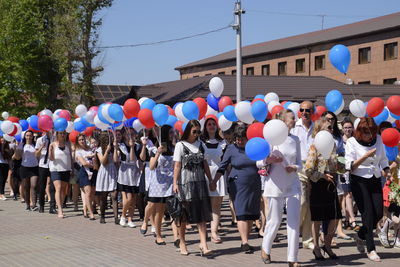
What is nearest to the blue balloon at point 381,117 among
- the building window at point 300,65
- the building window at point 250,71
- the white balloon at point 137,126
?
the white balloon at point 137,126

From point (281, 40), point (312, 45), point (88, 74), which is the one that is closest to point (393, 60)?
point (312, 45)

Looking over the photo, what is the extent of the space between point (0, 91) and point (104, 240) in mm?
24821

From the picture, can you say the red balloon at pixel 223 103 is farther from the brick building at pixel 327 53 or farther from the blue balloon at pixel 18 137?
the brick building at pixel 327 53

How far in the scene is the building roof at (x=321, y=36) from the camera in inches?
2028

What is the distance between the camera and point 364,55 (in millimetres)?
52281

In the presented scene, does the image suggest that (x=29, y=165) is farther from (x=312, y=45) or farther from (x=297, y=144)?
(x=312, y=45)

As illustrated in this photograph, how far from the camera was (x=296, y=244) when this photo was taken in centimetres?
775

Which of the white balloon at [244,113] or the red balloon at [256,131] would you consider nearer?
the red balloon at [256,131]

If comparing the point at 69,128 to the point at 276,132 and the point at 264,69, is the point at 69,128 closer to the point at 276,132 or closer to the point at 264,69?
the point at 276,132

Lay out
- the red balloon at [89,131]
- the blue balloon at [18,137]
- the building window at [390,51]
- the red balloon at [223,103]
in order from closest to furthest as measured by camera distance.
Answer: the red balloon at [223,103], the red balloon at [89,131], the blue balloon at [18,137], the building window at [390,51]

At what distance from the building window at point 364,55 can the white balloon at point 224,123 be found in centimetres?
4189

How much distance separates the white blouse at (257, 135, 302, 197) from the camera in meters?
7.86

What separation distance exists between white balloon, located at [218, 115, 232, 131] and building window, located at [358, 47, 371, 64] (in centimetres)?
4189

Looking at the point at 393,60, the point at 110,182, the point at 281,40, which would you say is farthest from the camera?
the point at 281,40
